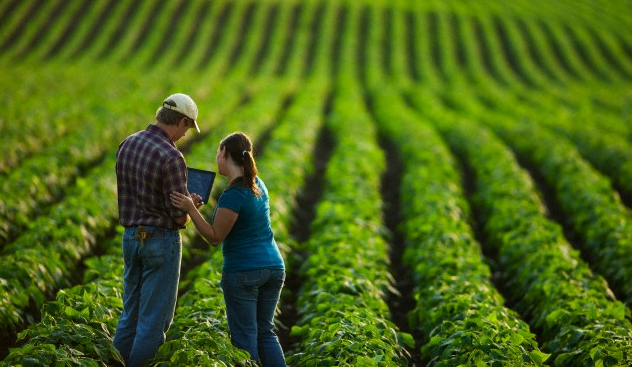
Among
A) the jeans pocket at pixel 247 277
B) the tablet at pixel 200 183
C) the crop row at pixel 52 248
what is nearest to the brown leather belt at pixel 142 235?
the tablet at pixel 200 183

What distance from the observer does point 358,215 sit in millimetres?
10102

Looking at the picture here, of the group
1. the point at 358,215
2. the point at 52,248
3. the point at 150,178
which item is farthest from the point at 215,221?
the point at 358,215

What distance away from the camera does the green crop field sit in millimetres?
5688

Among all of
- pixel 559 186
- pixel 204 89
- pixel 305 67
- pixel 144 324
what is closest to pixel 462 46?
pixel 305 67

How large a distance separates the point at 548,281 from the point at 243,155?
4.40m

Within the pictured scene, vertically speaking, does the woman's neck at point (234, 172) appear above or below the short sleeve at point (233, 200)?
above

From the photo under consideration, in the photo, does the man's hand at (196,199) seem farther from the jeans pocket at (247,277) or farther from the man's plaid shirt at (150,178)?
the jeans pocket at (247,277)

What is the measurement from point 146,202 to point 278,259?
1117 mm

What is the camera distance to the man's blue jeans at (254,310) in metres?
4.88

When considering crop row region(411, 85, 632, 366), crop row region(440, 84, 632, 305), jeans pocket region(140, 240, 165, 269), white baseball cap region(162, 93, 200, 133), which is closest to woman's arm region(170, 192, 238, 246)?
jeans pocket region(140, 240, 165, 269)

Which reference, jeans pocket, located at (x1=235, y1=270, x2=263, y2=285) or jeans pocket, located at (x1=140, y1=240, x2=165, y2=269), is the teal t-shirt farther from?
jeans pocket, located at (x1=140, y1=240, x2=165, y2=269)

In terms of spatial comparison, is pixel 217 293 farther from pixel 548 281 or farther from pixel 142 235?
pixel 548 281

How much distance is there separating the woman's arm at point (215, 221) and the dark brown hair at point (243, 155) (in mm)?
256

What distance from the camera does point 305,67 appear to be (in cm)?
4162
